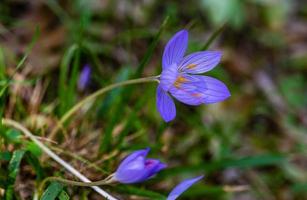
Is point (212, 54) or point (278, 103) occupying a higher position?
point (278, 103)

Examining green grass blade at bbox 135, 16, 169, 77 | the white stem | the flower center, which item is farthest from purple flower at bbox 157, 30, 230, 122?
the white stem

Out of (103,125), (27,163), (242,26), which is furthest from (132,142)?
(242,26)

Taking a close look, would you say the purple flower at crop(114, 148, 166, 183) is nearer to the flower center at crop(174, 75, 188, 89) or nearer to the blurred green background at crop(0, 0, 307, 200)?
the flower center at crop(174, 75, 188, 89)

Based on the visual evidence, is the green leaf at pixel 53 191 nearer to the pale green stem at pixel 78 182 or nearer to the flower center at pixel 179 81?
the pale green stem at pixel 78 182

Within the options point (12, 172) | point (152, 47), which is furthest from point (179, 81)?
point (12, 172)

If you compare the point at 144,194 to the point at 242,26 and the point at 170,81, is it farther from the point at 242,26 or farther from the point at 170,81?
the point at 242,26

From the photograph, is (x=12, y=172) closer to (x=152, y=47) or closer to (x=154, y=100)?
(x=152, y=47)

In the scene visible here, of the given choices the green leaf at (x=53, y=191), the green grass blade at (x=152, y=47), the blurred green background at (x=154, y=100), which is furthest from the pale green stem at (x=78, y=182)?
the green grass blade at (x=152, y=47)
